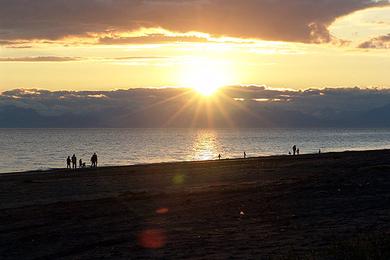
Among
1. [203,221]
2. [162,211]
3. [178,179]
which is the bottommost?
[178,179]

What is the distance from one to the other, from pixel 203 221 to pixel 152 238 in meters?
3.08

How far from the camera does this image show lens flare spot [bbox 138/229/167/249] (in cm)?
1898

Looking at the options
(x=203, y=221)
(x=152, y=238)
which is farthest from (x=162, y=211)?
(x=152, y=238)

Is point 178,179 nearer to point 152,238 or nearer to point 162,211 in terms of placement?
point 162,211

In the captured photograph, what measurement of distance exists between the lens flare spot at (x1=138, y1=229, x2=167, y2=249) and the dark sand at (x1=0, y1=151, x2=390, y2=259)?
0.11 feet

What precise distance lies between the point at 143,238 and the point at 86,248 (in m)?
1.88

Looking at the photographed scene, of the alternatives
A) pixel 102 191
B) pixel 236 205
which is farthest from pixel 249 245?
pixel 102 191

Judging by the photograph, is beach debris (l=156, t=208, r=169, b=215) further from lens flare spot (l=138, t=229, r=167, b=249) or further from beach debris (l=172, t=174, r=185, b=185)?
beach debris (l=172, t=174, r=185, b=185)

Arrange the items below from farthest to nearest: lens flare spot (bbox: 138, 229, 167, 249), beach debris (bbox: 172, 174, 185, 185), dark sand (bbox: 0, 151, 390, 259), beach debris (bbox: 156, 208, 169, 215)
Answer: beach debris (bbox: 172, 174, 185, 185) → beach debris (bbox: 156, 208, 169, 215) → lens flare spot (bbox: 138, 229, 167, 249) → dark sand (bbox: 0, 151, 390, 259)

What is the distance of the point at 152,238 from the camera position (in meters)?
20.1

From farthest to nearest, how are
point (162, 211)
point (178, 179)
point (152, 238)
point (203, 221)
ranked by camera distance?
point (178, 179) → point (162, 211) → point (203, 221) → point (152, 238)

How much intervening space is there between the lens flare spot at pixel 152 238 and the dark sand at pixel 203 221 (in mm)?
33

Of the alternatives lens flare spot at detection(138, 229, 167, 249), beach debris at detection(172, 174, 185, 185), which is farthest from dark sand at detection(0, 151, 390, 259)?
beach debris at detection(172, 174, 185, 185)

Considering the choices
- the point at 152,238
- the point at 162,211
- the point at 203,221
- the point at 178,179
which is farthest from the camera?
the point at 178,179
